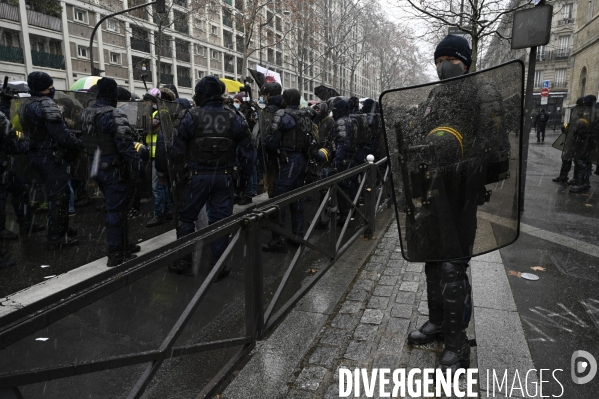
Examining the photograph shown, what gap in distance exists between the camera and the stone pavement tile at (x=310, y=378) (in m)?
2.46

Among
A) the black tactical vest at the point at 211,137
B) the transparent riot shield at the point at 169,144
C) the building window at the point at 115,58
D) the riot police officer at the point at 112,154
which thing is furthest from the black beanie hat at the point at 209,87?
the building window at the point at 115,58

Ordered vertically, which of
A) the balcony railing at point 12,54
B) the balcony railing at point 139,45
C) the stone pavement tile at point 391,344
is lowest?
the stone pavement tile at point 391,344

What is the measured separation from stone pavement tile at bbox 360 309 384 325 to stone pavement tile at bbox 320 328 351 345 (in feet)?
0.83

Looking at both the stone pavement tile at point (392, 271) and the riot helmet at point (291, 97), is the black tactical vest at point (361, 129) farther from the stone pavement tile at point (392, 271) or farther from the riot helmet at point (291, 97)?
the stone pavement tile at point (392, 271)

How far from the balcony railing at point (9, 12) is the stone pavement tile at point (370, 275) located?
98.7ft

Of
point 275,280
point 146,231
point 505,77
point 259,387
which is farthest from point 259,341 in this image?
point 146,231

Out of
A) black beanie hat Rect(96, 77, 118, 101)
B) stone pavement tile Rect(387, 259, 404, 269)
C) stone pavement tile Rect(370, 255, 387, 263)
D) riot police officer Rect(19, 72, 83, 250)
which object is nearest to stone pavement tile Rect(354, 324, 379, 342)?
stone pavement tile Rect(387, 259, 404, 269)

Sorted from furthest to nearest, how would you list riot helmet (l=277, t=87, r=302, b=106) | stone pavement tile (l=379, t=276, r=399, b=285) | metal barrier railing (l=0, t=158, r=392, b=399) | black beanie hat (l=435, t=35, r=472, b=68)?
riot helmet (l=277, t=87, r=302, b=106) → stone pavement tile (l=379, t=276, r=399, b=285) → black beanie hat (l=435, t=35, r=472, b=68) → metal barrier railing (l=0, t=158, r=392, b=399)

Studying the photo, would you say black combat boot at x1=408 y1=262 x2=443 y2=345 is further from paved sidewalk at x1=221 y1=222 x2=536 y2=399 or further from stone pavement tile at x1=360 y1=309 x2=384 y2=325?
stone pavement tile at x1=360 y1=309 x2=384 y2=325

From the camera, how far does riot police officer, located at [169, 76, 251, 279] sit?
4.10 metres

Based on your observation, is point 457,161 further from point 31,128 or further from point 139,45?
point 139,45

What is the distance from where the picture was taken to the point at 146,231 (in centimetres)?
614

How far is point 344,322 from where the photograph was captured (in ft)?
10.7

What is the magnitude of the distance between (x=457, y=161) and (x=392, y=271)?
240 cm
